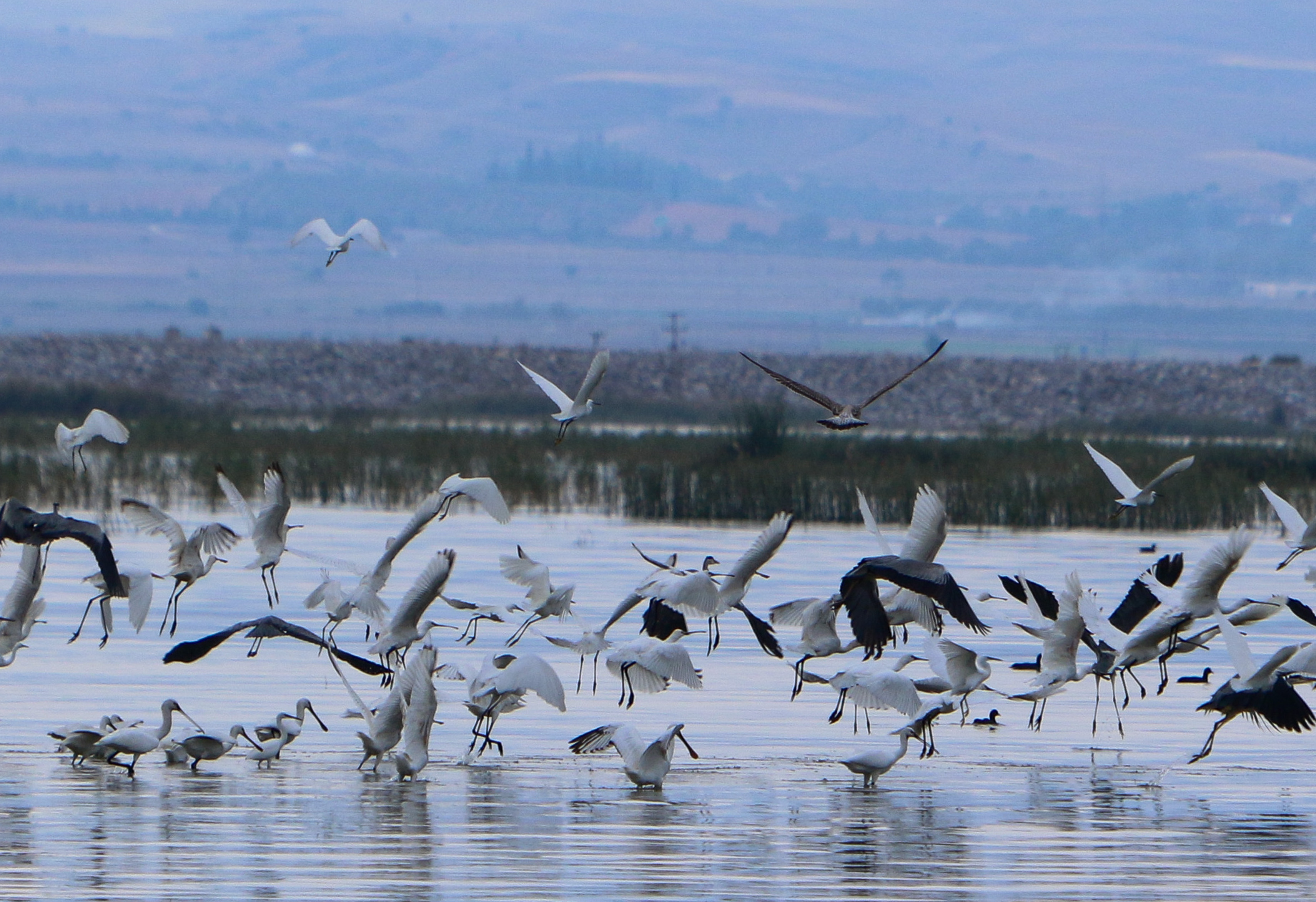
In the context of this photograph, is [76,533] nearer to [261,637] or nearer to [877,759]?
[261,637]

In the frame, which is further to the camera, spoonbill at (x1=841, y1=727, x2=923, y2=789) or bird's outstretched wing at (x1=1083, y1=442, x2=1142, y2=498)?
bird's outstretched wing at (x1=1083, y1=442, x2=1142, y2=498)

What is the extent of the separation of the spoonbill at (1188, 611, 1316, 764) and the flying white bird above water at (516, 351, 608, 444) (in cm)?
364

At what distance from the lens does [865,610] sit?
11.2 meters

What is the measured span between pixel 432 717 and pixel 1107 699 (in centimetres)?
556

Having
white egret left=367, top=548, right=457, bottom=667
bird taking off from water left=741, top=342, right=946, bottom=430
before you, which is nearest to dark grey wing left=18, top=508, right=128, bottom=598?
white egret left=367, top=548, right=457, bottom=667

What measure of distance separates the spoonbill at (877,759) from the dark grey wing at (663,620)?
1.48 metres

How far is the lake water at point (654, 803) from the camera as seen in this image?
30.5ft

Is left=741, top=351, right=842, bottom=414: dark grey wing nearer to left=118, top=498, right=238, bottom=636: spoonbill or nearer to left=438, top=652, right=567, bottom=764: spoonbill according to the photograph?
left=438, top=652, right=567, bottom=764: spoonbill

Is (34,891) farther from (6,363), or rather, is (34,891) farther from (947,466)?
(6,363)

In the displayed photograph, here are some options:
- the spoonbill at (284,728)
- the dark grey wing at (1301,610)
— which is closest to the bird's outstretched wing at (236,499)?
the spoonbill at (284,728)

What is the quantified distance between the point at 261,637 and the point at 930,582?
11.6 feet

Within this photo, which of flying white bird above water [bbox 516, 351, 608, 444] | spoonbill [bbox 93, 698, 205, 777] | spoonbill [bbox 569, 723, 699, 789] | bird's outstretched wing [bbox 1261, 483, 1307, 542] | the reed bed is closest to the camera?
spoonbill [bbox 569, 723, 699, 789]

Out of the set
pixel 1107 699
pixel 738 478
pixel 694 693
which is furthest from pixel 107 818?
pixel 738 478

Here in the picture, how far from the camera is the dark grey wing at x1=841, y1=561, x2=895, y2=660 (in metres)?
11.1
